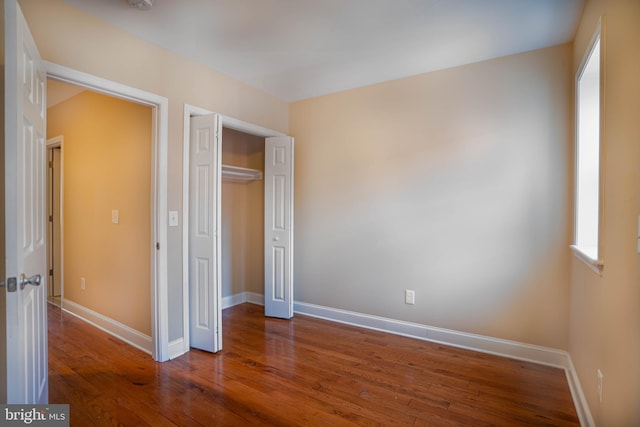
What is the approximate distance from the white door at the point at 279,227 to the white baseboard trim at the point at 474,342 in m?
0.40

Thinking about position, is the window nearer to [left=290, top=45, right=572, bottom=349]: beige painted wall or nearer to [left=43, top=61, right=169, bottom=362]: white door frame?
[left=290, top=45, right=572, bottom=349]: beige painted wall

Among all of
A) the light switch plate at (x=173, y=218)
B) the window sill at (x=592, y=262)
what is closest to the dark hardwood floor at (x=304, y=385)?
the window sill at (x=592, y=262)

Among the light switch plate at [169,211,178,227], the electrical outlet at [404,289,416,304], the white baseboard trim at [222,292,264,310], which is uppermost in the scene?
the light switch plate at [169,211,178,227]

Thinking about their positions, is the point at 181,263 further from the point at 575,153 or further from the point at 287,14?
the point at 575,153

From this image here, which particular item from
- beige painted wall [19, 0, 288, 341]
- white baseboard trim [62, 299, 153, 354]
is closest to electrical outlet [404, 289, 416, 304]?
beige painted wall [19, 0, 288, 341]

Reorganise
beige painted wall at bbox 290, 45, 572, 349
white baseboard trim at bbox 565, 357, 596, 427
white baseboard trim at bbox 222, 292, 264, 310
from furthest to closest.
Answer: white baseboard trim at bbox 222, 292, 264, 310
beige painted wall at bbox 290, 45, 572, 349
white baseboard trim at bbox 565, 357, 596, 427

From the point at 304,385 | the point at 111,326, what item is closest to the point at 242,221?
the point at 111,326

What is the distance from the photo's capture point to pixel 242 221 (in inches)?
161

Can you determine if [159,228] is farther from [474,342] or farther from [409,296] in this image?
[474,342]

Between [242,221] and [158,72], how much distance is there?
208 centimetres

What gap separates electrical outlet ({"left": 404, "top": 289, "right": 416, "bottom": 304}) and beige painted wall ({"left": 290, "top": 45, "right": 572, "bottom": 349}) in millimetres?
39

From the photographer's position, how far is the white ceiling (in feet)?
6.37

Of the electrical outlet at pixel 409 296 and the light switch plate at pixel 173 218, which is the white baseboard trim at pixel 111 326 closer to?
the light switch plate at pixel 173 218

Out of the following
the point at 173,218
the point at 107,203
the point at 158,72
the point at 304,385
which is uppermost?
the point at 158,72
